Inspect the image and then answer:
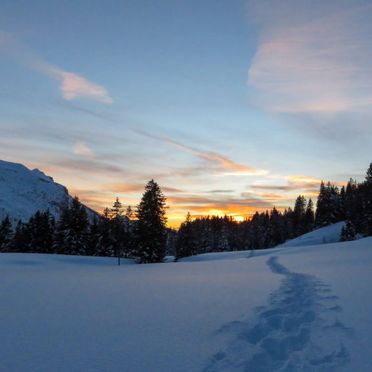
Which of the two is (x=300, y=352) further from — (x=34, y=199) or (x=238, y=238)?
(x=34, y=199)

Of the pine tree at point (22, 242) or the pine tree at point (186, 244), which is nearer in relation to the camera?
the pine tree at point (22, 242)

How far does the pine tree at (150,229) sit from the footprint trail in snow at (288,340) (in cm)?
3520

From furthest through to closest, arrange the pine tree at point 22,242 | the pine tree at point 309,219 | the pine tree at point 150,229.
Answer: the pine tree at point 309,219
the pine tree at point 22,242
the pine tree at point 150,229

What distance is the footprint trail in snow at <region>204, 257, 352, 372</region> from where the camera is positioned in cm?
531

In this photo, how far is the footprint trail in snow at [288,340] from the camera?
5314 mm

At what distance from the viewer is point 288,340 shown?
6.37m

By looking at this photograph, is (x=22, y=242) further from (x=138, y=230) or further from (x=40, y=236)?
(x=138, y=230)

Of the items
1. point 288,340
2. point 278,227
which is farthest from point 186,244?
point 288,340

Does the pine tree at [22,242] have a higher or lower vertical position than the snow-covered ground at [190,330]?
lower

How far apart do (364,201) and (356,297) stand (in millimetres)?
65609

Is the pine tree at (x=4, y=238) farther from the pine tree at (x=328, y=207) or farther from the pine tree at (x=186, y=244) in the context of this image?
the pine tree at (x=328, y=207)

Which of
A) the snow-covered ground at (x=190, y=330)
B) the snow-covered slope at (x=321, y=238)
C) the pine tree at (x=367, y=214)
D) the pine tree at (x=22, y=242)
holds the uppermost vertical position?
the pine tree at (x=367, y=214)

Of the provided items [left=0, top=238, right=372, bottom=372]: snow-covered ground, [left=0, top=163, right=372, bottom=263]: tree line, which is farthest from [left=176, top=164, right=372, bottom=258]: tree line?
[left=0, top=238, right=372, bottom=372]: snow-covered ground

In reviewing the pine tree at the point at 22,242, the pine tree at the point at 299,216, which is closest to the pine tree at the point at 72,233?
the pine tree at the point at 22,242
